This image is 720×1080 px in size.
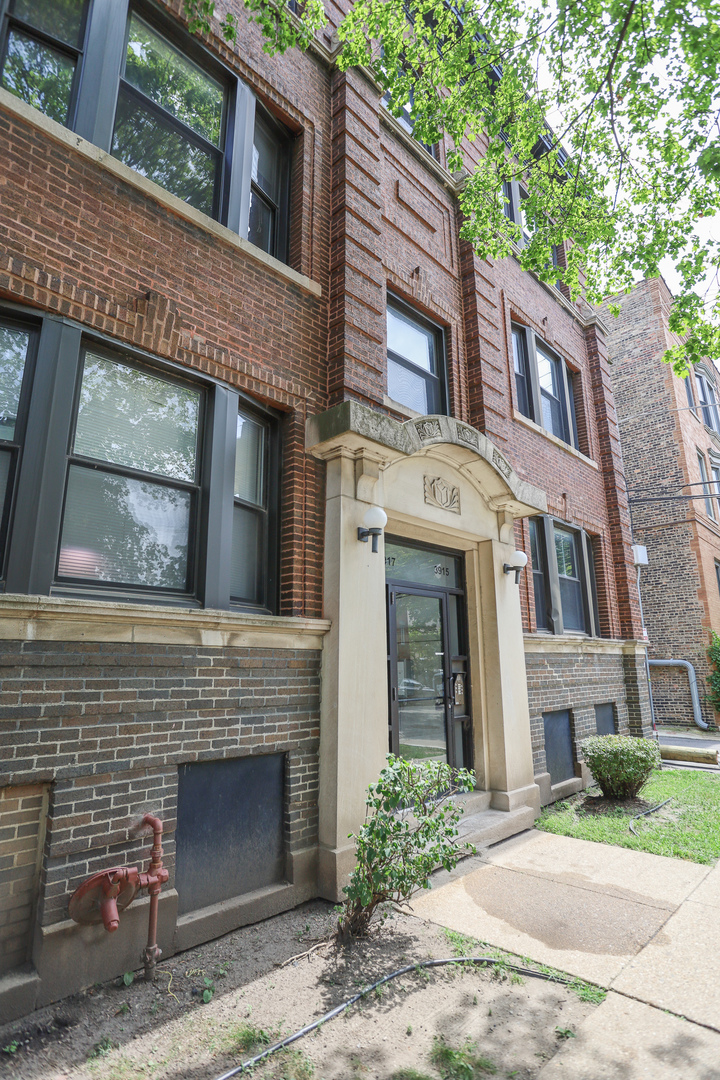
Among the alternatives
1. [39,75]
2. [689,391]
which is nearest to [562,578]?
[39,75]

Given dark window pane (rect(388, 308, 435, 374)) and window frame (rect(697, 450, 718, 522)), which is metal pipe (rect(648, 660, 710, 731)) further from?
dark window pane (rect(388, 308, 435, 374))

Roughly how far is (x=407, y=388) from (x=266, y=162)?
2.89m

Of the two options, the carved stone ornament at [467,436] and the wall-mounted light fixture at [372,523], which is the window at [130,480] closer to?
the wall-mounted light fixture at [372,523]

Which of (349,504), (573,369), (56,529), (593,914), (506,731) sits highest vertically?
(573,369)

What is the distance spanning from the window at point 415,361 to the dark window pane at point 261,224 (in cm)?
177

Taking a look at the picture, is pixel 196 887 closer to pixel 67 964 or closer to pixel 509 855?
pixel 67 964

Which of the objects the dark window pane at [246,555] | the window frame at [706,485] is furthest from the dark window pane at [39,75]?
the window frame at [706,485]

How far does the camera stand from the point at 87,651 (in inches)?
145

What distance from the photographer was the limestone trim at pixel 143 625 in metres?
3.42

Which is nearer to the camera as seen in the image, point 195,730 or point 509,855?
point 195,730

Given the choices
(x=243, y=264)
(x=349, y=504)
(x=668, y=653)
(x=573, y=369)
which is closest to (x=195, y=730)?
(x=349, y=504)

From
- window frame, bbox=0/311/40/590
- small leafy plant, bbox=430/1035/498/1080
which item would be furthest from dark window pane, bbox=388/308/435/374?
small leafy plant, bbox=430/1035/498/1080

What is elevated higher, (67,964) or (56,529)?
(56,529)

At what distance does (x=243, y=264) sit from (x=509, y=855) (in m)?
6.35
